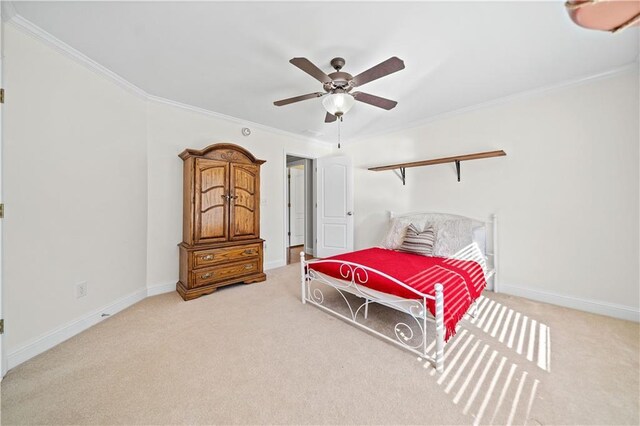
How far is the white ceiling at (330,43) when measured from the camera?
1717 mm

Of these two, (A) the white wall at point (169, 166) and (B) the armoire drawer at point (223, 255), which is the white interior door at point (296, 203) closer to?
(A) the white wall at point (169, 166)

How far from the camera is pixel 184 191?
10.8 ft

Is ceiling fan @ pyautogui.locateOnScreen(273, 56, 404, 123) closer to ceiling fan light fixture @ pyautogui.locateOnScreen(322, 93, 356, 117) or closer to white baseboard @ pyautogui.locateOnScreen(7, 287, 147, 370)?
ceiling fan light fixture @ pyautogui.locateOnScreen(322, 93, 356, 117)

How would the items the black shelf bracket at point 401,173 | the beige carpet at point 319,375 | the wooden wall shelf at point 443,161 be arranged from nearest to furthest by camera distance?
the beige carpet at point 319,375, the wooden wall shelf at point 443,161, the black shelf bracket at point 401,173

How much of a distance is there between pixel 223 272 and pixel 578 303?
4.18 m

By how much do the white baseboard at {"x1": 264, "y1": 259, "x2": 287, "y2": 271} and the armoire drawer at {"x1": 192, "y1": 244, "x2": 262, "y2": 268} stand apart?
724 millimetres

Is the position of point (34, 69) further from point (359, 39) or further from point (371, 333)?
point (371, 333)

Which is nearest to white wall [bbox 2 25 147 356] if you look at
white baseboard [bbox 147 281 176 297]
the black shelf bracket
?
white baseboard [bbox 147 281 176 297]

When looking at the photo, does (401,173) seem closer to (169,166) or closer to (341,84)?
(341,84)

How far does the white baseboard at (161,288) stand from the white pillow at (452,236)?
11.6ft

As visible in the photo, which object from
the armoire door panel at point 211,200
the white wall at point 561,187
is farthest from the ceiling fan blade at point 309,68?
the white wall at point 561,187

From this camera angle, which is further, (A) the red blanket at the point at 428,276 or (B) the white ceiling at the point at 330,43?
(A) the red blanket at the point at 428,276

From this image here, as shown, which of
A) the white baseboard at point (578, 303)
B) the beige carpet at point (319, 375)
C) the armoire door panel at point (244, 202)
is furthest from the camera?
the armoire door panel at point (244, 202)

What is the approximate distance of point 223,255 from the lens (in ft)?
10.6
